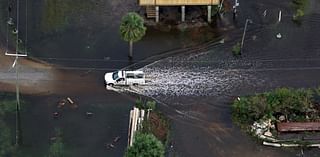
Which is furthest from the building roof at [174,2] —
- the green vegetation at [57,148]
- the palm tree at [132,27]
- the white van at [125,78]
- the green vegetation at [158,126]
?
the green vegetation at [57,148]

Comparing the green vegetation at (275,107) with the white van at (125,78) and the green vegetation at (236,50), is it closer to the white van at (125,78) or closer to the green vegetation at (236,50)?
the green vegetation at (236,50)

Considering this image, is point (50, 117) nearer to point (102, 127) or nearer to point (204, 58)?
point (102, 127)

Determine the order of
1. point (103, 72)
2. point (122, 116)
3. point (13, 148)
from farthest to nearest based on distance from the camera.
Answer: point (103, 72) → point (122, 116) → point (13, 148)

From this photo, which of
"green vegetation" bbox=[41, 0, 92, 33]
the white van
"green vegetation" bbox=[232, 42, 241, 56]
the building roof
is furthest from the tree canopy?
"green vegetation" bbox=[232, 42, 241, 56]

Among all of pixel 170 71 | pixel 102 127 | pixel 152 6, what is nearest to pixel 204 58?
pixel 170 71

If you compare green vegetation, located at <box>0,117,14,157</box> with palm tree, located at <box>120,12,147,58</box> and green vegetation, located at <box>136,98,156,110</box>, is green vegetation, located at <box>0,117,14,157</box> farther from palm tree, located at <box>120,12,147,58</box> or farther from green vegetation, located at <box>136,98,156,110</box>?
palm tree, located at <box>120,12,147,58</box>

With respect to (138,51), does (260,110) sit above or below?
below
